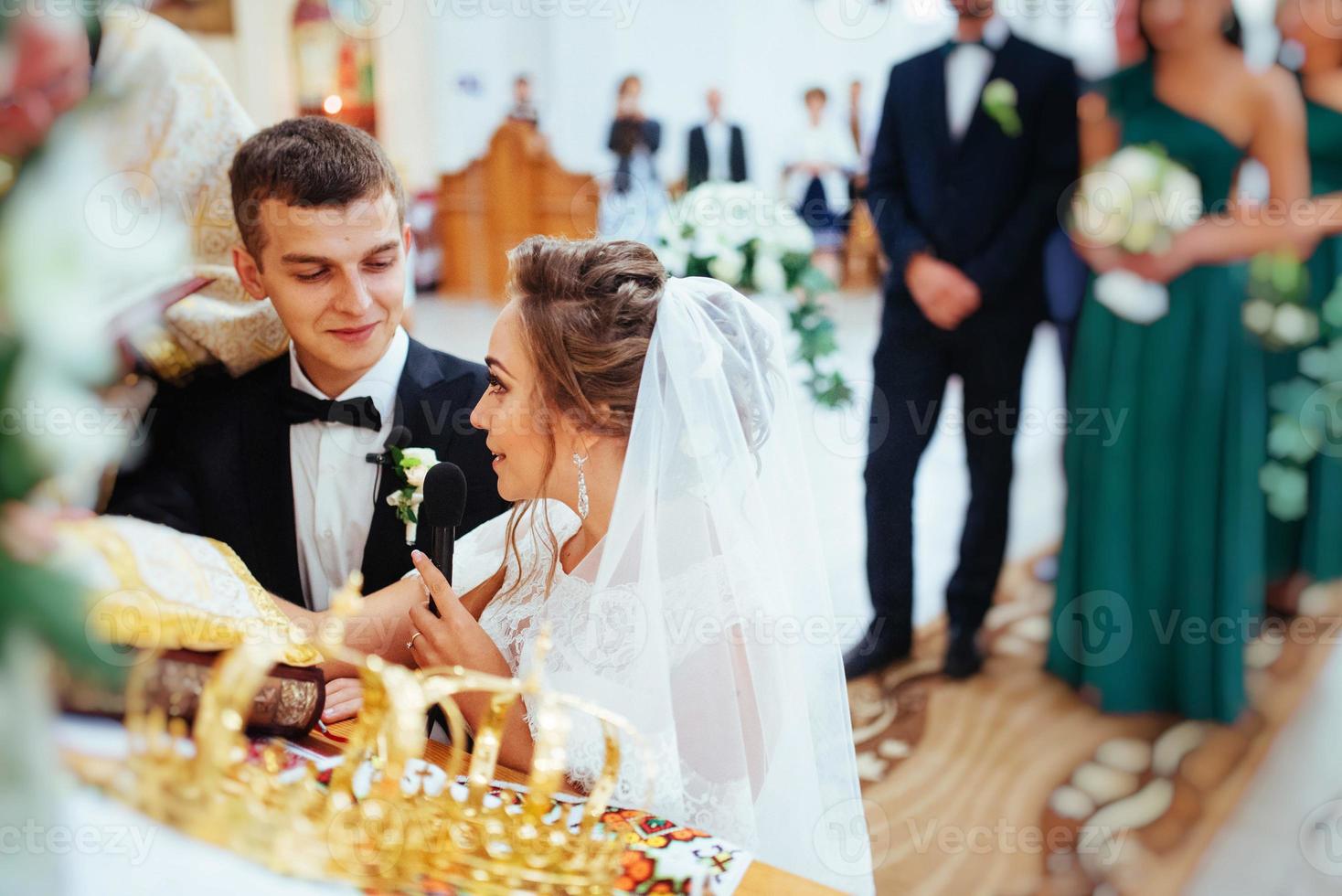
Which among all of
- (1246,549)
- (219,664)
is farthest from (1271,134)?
(219,664)

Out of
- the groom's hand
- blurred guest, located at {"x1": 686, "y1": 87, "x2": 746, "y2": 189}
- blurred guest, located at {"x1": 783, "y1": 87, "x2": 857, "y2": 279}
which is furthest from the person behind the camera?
blurred guest, located at {"x1": 686, "y1": 87, "x2": 746, "y2": 189}

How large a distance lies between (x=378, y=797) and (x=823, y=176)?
2523mm

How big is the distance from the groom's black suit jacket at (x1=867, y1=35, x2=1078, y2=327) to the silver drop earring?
135 centimetres

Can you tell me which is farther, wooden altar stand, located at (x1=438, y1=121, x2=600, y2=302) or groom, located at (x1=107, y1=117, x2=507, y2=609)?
wooden altar stand, located at (x1=438, y1=121, x2=600, y2=302)

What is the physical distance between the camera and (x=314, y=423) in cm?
199

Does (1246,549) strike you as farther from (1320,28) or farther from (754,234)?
(754,234)

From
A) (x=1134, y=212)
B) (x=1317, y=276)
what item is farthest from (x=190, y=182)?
(x=1317, y=276)

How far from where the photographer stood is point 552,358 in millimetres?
1634

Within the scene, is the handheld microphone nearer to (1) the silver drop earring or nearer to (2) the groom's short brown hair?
(1) the silver drop earring

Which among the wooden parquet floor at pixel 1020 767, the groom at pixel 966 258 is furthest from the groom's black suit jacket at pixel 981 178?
the wooden parquet floor at pixel 1020 767

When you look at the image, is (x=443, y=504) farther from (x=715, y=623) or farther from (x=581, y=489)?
(x=715, y=623)

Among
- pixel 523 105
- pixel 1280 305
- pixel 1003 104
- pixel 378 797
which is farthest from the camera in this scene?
pixel 523 105

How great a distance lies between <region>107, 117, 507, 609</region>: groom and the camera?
1878 mm

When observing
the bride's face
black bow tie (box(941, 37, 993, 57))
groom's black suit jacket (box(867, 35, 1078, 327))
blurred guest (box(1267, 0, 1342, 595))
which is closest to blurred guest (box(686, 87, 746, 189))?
groom's black suit jacket (box(867, 35, 1078, 327))
